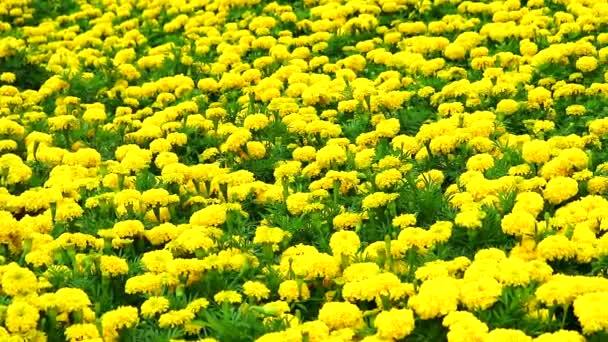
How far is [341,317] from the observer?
4.63 meters

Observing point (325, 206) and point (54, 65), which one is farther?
point (54, 65)

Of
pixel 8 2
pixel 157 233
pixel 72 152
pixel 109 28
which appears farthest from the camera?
pixel 8 2

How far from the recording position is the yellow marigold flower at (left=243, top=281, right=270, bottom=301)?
5.03 meters

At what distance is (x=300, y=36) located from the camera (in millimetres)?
10359

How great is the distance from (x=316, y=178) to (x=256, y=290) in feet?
6.66

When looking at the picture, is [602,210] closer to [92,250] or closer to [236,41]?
[92,250]

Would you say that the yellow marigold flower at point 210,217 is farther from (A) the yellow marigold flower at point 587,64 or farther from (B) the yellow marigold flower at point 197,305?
(A) the yellow marigold flower at point 587,64

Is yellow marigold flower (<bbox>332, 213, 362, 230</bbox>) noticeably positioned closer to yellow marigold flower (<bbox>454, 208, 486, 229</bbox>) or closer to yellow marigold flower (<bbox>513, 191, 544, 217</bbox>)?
yellow marigold flower (<bbox>454, 208, 486, 229</bbox>)

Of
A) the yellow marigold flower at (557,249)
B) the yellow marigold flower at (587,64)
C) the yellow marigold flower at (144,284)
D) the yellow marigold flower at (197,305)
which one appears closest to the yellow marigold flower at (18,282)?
the yellow marigold flower at (144,284)

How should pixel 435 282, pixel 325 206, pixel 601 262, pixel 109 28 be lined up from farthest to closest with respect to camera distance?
1. pixel 109 28
2. pixel 325 206
3. pixel 601 262
4. pixel 435 282

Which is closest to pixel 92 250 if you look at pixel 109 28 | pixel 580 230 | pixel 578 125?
pixel 580 230

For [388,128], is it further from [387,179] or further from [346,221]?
[346,221]

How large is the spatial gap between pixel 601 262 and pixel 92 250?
3051mm

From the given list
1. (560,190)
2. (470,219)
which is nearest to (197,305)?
(470,219)
